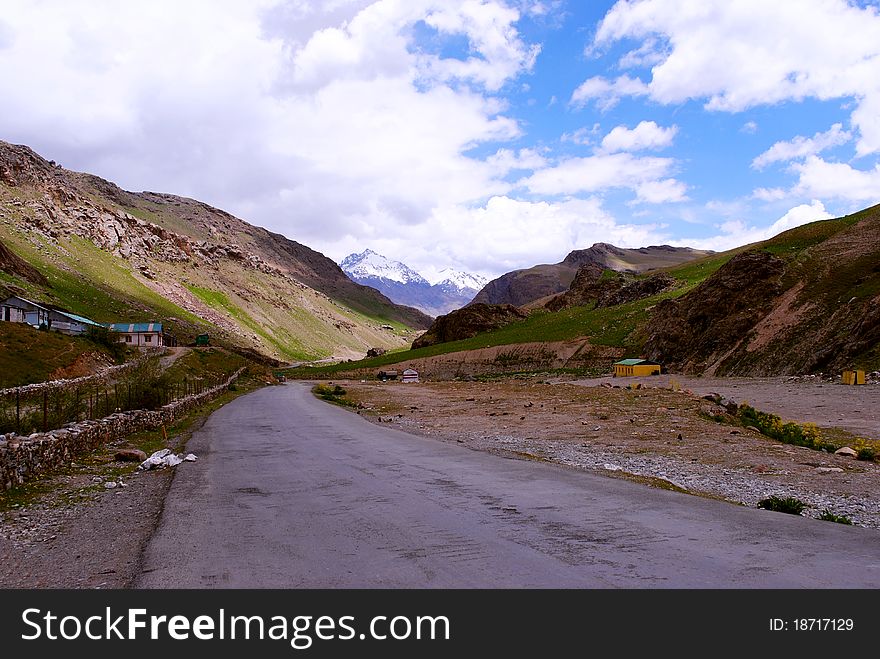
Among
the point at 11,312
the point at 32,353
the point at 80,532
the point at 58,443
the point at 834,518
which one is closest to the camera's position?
the point at 80,532

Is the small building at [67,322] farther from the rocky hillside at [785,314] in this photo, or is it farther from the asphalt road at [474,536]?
the rocky hillside at [785,314]

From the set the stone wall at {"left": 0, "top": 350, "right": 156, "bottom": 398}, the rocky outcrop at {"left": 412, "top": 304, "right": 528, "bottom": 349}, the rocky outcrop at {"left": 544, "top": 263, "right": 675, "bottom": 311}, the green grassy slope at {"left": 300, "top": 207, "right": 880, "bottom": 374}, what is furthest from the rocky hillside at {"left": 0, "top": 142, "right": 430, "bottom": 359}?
the rocky outcrop at {"left": 544, "top": 263, "right": 675, "bottom": 311}

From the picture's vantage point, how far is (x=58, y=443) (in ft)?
43.6

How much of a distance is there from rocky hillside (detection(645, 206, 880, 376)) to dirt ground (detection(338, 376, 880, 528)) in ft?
27.8

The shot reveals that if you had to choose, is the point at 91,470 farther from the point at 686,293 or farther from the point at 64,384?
the point at 686,293

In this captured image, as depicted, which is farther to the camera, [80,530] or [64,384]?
[64,384]

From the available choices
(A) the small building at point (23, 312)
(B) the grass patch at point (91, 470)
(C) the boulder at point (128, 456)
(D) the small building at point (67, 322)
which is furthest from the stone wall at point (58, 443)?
(D) the small building at point (67, 322)

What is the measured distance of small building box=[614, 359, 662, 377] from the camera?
2657 inches

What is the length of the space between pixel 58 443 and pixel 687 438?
17.6 meters

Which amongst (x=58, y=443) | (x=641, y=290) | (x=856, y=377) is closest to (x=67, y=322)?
(x=58, y=443)

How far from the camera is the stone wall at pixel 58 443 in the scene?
1102 centimetres

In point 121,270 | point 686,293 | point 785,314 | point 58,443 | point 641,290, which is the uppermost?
point 121,270

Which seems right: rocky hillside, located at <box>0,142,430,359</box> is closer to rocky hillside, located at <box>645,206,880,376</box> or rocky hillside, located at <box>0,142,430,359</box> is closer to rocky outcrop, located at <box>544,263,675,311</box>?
rocky outcrop, located at <box>544,263,675,311</box>
